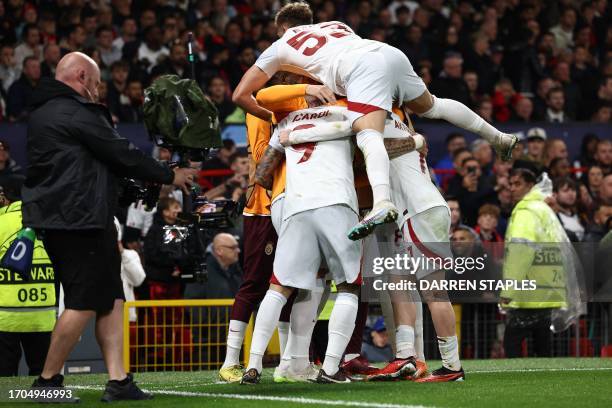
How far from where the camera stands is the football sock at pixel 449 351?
7918mm

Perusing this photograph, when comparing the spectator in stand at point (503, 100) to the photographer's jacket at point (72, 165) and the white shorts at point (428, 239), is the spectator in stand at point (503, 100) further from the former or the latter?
the photographer's jacket at point (72, 165)

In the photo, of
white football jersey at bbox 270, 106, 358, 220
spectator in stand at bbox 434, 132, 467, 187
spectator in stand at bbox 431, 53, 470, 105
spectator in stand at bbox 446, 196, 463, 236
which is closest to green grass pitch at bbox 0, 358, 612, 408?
white football jersey at bbox 270, 106, 358, 220

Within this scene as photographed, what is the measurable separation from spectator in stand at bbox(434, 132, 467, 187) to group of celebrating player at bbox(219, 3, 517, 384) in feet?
21.3

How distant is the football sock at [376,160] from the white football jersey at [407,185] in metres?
0.58

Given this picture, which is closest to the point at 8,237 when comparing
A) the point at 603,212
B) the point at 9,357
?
the point at 9,357

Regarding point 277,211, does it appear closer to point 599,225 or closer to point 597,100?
point 599,225

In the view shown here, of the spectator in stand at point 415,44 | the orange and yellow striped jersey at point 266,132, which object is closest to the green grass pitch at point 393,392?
the orange and yellow striped jersey at point 266,132

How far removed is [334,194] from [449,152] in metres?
7.96

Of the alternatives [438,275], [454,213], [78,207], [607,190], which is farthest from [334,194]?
[607,190]

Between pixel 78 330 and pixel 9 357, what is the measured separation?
3634mm

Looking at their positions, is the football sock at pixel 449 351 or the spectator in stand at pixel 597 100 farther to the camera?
the spectator in stand at pixel 597 100

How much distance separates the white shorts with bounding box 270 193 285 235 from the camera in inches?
311

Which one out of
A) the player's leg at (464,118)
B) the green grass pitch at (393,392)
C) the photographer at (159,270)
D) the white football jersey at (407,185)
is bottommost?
the green grass pitch at (393,392)

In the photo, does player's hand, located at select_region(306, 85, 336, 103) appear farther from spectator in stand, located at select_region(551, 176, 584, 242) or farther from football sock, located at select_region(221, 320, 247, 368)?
spectator in stand, located at select_region(551, 176, 584, 242)
